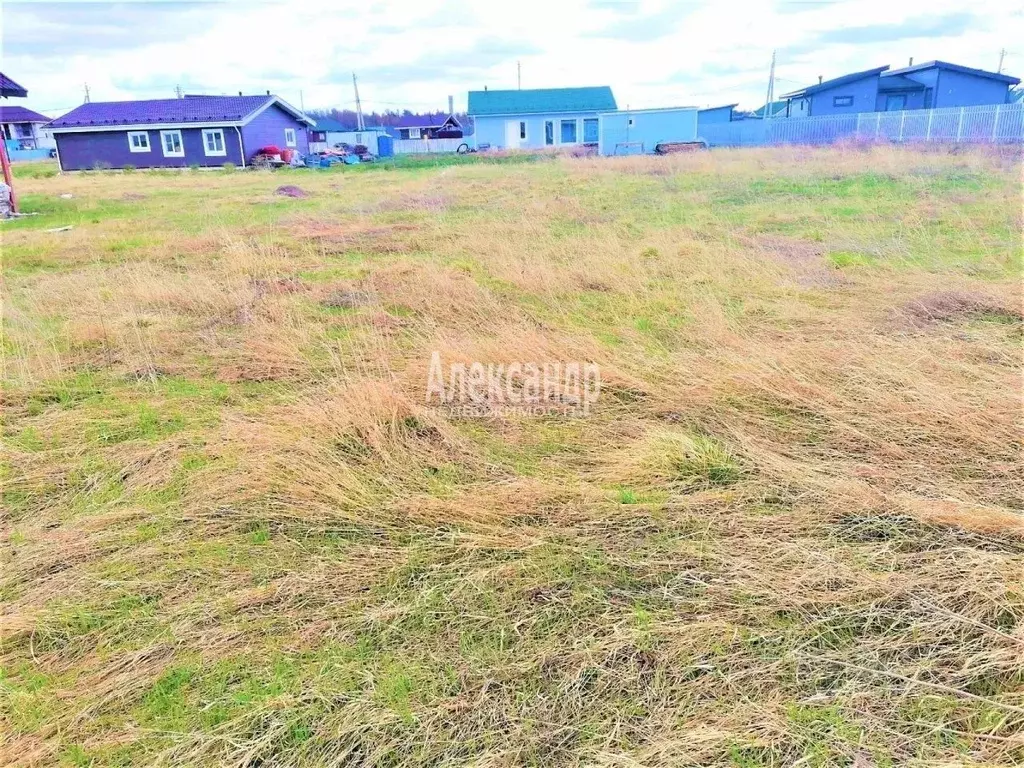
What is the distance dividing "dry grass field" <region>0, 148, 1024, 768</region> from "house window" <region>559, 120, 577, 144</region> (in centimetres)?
3266

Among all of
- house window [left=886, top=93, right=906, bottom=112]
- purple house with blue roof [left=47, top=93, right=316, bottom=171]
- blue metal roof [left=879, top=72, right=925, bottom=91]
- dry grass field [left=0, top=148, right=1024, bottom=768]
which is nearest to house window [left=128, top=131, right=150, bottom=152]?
purple house with blue roof [left=47, top=93, right=316, bottom=171]

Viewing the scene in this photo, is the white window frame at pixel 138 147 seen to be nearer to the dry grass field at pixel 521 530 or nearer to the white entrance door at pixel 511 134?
the white entrance door at pixel 511 134

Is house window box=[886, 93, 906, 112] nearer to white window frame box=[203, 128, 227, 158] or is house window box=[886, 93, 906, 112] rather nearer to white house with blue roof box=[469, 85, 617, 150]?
white house with blue roof box=[469, 85, 617, 150]

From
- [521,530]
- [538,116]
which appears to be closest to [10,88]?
[521,530]

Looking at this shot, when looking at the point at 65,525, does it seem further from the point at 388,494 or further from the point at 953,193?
the point at 953,193

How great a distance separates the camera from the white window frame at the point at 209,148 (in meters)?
28.8

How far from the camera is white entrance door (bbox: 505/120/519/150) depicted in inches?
1425

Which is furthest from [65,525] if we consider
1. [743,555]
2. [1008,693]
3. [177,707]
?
[1008,693]

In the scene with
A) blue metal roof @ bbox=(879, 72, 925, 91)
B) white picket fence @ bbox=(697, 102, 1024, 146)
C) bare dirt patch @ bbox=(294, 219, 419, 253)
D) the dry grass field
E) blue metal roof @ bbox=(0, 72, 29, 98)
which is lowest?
the dry grass field

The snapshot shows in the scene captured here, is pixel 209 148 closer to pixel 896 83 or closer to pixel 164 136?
pixel 164 136

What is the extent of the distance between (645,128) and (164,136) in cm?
2223

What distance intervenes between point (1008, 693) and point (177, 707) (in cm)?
249

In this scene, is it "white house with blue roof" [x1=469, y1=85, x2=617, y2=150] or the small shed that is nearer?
the small shed

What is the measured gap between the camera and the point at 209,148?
2914cm
